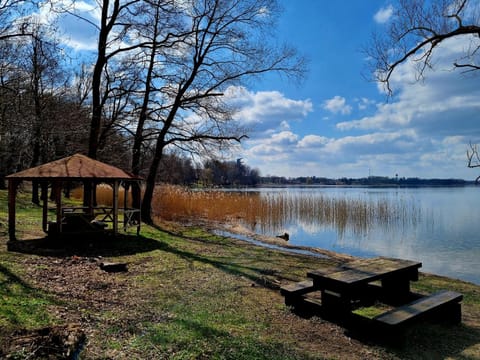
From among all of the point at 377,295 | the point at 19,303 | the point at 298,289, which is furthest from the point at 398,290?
the point at 19,303

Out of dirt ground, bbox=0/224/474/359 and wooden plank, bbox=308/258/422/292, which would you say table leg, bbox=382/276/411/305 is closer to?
wooden plank, bbox=308/258/422/292

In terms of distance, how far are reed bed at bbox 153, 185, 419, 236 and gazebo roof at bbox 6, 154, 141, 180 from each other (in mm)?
8122

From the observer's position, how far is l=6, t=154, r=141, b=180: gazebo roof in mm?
7828

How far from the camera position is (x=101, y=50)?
1155cm

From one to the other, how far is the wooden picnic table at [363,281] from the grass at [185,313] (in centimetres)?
33

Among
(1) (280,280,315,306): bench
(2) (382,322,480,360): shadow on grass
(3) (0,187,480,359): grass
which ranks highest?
(1) (280,280,315,306): bench

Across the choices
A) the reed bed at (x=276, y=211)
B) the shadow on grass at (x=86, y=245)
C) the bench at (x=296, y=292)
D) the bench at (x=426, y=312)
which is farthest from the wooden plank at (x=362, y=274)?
the reed bed at (x=276, y=211)

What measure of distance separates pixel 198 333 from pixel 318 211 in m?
14.9

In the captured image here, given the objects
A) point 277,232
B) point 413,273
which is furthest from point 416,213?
point 413,273

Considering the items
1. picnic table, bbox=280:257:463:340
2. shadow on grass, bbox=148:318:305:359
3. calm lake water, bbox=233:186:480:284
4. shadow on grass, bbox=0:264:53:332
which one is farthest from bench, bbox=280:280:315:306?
calm lake water, bbox=233:186:480:284

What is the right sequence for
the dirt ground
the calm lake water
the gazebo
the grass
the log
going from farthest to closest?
the calm lake water, the gazebo, the log, the grass, the dirt ground

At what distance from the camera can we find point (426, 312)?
11.9ft

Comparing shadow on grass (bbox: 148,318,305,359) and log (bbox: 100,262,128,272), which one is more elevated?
log (bbox: 100,262,128,272)

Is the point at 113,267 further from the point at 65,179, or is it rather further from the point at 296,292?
the point at 296,292
